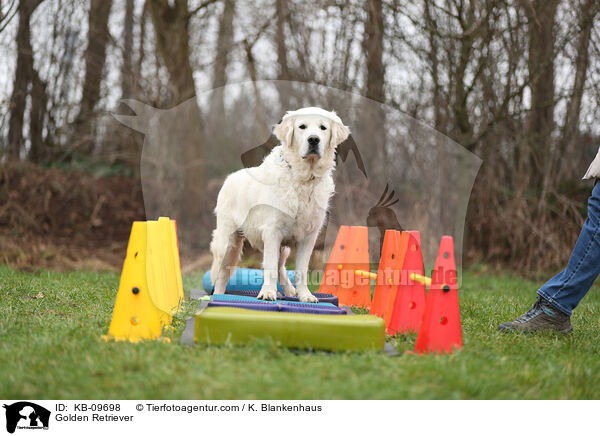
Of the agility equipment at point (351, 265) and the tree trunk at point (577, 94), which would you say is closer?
the agility equipment at point (351, 265)

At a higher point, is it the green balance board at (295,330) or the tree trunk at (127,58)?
the tree trunk at (127,58)

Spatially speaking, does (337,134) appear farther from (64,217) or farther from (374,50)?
(64,217)

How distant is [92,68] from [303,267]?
7489 millimetres

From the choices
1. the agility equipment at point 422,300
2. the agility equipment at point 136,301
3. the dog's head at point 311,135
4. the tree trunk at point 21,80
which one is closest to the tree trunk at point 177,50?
the tree trunk at point 21,80

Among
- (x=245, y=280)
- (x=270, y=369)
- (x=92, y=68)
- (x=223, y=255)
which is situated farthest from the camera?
(x=92, y=68)

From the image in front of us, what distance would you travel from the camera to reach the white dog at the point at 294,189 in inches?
149

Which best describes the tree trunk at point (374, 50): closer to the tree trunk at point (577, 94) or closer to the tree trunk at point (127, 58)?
the tree trunk at point (577, 94)

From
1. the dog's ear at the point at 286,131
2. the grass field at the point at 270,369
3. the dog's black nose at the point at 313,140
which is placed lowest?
the grass field at the point at 270,369

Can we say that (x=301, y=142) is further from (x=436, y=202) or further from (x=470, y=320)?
(x=436, y=202)

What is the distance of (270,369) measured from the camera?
7.55 ft
